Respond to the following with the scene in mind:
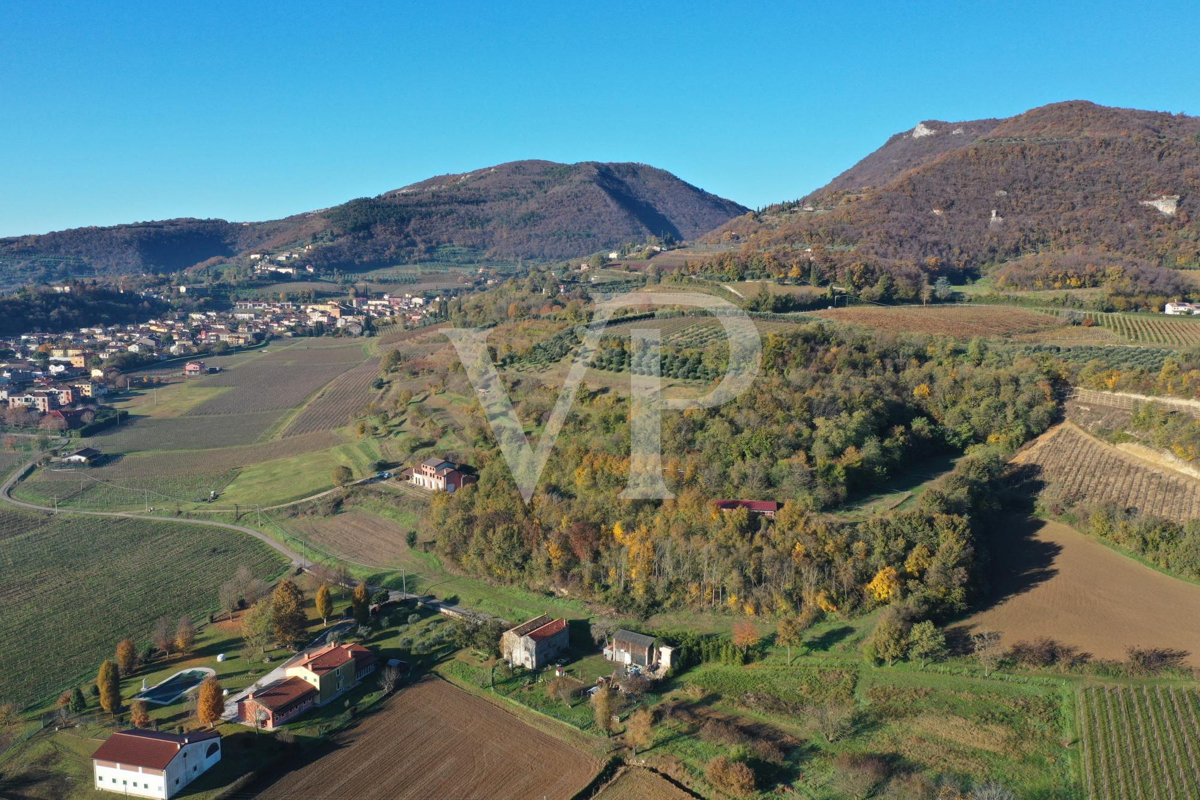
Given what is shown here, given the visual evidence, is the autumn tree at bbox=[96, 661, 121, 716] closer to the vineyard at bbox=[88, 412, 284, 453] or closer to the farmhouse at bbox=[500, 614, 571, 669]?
the farmhouse at bbox=[500, 614, 571, 669]

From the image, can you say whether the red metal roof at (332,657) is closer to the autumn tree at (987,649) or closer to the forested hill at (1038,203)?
the autumn tree at (987,649)

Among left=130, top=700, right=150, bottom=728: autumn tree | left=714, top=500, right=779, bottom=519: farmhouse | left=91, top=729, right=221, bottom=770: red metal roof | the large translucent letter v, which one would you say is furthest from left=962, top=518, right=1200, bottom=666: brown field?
left=130, top=700, right=150, bottom=728: autumn tree

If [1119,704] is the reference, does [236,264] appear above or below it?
above

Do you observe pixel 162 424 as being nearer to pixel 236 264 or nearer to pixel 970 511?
pixel 970 511

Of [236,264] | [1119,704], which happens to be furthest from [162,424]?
[236,264]

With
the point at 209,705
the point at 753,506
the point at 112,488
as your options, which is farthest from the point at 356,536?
the point at 753,506

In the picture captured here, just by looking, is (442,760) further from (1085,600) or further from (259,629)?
(1085,600)
